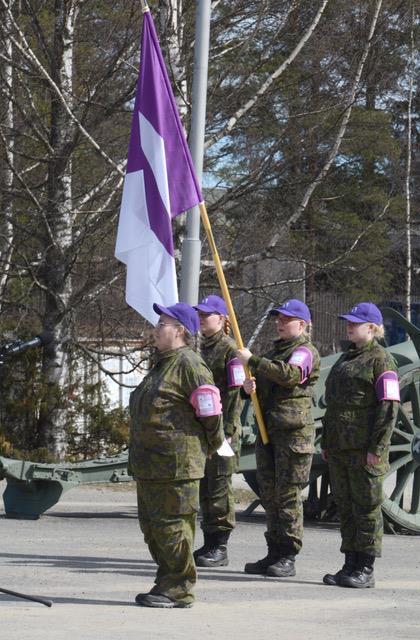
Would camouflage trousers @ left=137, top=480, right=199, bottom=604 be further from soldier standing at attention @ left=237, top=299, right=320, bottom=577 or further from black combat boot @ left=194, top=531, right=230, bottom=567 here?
black combat boot @ left=194, top=531, right=230, bottom=567

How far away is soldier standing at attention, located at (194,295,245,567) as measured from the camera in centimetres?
859

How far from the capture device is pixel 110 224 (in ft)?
49.5

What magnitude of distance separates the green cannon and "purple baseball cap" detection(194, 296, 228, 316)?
75.5 inches

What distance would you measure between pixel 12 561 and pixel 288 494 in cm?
194

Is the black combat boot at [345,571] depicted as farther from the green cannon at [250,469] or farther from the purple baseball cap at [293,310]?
the green cannon at [250,469]

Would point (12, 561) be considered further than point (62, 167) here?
No

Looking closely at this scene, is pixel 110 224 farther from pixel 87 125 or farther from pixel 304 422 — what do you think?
pixel 304 422

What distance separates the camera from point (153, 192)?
8578 millimetres

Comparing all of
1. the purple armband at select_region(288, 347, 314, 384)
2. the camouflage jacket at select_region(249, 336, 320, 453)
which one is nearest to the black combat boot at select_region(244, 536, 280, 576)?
the camouflage jacket at select_region(249, 336, 320, 453)

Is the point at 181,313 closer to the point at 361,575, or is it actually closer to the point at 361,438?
the point at 361,438

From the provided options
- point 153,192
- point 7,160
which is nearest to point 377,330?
point 153,192

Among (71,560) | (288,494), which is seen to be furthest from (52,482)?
(288,494)

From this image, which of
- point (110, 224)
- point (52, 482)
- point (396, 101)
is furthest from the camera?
point (396, 101)

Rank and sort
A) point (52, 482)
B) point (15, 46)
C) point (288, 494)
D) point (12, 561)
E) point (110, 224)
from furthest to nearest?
point (110, 224) < point (15, 46) < point (52, 482) < point (12, 561) < point (288, 494)
